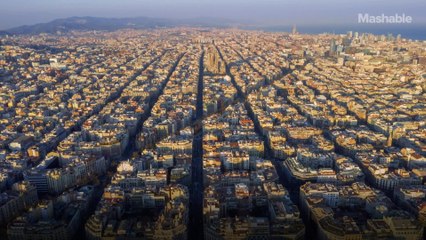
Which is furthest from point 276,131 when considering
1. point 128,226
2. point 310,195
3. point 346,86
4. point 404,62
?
point 404,62

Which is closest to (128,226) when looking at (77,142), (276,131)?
(77,142)

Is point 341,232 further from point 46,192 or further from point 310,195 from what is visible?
point 46,192

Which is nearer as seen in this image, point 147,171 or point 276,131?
point 147,171

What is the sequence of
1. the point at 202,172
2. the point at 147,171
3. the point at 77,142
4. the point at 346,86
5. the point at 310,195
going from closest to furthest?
the point at 310,195
the point at 147,171
the point at 202,172
the point at 77,142
the point at 346,86

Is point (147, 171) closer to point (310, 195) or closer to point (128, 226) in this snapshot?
point (128, 226)

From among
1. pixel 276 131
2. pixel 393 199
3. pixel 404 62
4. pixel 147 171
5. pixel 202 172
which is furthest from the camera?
pixel 404 62

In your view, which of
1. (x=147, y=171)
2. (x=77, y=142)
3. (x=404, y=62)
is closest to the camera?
(x=147, y=171)
